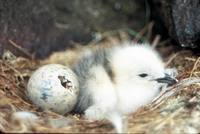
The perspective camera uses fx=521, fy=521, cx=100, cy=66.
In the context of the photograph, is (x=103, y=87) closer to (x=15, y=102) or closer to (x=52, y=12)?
(x=15, y=102)

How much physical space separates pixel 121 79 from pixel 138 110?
0.33m

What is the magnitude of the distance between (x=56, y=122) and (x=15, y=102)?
491 mm

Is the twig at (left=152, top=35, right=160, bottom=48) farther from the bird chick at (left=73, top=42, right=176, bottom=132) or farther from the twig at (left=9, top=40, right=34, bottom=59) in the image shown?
the twig at (left=9, top=40, right=34, bottom=59)

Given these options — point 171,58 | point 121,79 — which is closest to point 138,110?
point 121,79

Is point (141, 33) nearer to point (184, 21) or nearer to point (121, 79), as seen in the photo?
point (184, 21)

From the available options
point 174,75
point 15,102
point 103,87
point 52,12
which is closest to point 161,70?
point 174,75

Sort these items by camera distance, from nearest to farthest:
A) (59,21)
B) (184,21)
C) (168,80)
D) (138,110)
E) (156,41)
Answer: (138,110) → (168,80) → (184,21) → (156,41) → (59,21)

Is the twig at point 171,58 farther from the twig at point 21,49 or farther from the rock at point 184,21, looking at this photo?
the twig at point 21,49

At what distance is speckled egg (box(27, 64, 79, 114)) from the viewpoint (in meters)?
3.41

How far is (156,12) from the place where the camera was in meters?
4.48

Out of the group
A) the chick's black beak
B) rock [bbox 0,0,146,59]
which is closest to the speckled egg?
the chick's black beak

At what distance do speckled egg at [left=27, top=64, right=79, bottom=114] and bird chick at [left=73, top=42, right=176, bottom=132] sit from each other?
10 cm

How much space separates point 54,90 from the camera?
340 cm

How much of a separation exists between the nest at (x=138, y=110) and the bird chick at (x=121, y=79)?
0.13 meters
